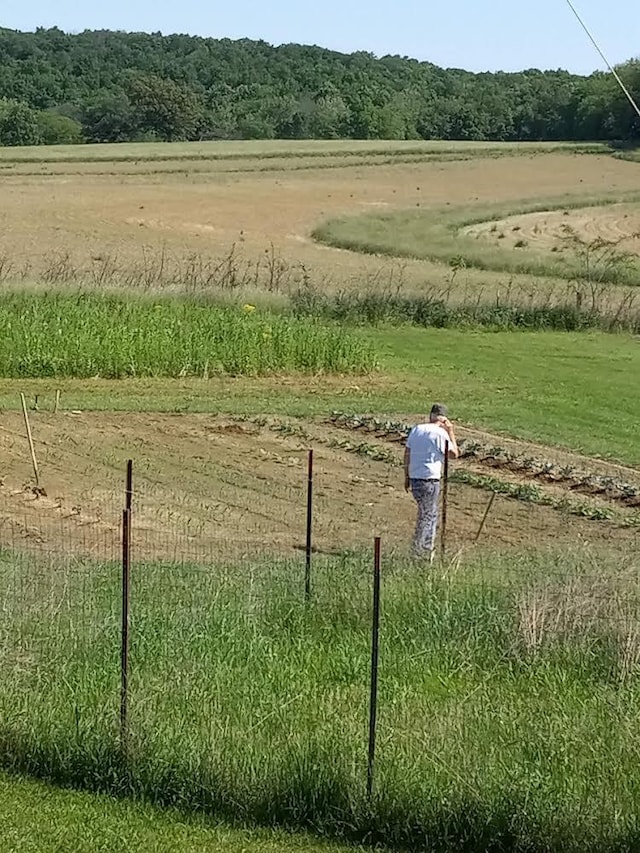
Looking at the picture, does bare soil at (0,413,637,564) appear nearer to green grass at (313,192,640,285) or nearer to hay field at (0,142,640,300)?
hay field at (0,142,640,300)

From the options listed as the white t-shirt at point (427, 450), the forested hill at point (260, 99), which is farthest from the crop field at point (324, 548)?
the forested hill at point (260, 99)

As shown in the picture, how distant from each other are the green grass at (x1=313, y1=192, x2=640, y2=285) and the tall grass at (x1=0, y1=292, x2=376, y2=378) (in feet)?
56.5

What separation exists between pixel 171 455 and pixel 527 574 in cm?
861

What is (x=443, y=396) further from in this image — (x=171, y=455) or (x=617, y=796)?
(x=617, y=796)

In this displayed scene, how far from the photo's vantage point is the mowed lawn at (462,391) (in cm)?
2078

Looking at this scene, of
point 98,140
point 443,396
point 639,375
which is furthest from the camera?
point 98,140

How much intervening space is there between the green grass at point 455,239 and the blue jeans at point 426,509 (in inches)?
1105

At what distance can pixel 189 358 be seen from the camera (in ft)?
79.9

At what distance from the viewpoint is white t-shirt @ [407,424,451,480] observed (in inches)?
516

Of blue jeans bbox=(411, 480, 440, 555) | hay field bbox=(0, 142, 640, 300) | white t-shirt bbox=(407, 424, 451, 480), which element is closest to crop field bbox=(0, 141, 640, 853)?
blue jeans bbox=(411, 480, 440, 555)

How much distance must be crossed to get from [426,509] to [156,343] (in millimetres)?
12079

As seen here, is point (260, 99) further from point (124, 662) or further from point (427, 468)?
point (124, 662)

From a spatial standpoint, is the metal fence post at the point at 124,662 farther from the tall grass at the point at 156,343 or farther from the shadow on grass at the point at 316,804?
the tall grass at the point at 156,343

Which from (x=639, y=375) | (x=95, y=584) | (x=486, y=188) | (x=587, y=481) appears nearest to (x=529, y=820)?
(x=95, y=584)
